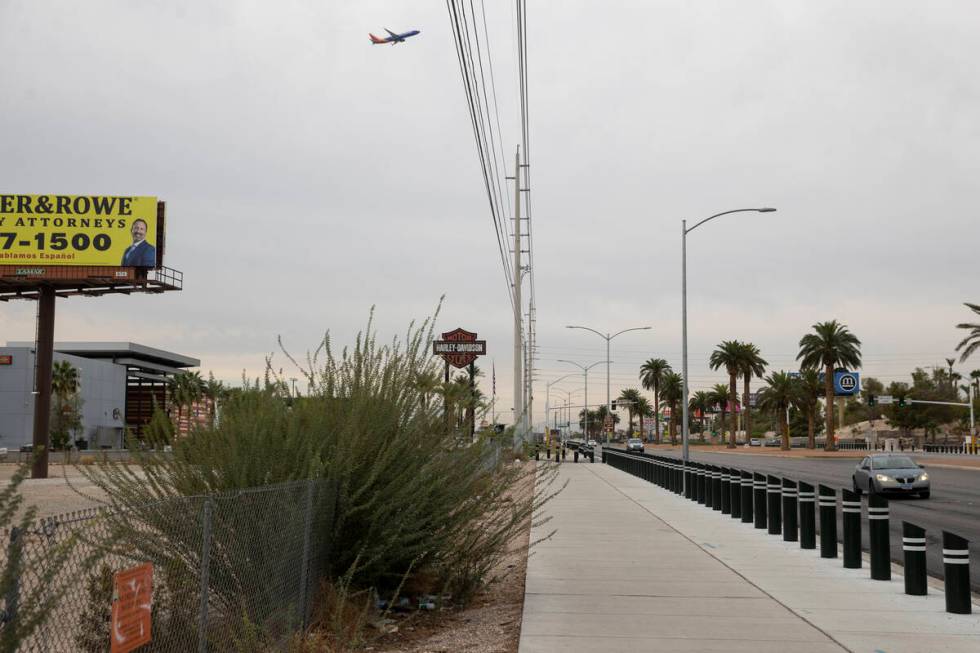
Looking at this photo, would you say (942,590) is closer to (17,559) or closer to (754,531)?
(754,531)

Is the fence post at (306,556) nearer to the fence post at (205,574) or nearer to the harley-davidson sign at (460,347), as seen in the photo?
the fence post at (205,574)

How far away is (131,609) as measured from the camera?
5141 millimetres

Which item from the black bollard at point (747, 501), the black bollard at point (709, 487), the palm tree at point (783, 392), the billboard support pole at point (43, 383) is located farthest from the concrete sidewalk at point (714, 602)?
the palm tree at point (783, 392)

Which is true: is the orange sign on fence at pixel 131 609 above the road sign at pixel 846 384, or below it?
below

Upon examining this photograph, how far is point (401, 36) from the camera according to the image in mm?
14625

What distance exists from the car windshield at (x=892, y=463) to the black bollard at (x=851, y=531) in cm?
1656

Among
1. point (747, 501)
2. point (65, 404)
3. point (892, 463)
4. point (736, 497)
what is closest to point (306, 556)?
point (747, 501)

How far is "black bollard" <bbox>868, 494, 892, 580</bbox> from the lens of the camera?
11406mm

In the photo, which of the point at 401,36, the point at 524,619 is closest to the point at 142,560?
the point at 524,619

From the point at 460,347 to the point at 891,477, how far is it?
17811 millimetres

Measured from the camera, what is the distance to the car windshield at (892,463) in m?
28.0

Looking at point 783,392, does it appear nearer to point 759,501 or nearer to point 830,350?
point 830,350

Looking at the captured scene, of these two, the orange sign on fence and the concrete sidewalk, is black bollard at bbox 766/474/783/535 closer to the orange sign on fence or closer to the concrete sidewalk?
the concrete sidewalk

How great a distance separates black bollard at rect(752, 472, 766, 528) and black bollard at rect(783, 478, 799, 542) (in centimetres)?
154
